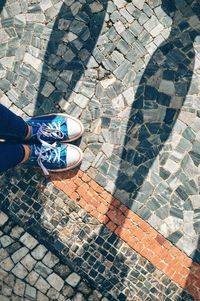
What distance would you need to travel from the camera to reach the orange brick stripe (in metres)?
6.32

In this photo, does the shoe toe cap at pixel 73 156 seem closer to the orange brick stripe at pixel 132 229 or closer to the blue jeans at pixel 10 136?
the orange brick stripe at pixel 132 229

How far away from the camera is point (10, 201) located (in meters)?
6.58

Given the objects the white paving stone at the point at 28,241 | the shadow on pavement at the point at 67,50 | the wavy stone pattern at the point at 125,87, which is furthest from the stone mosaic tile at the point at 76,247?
the shadow on pavement at the point at 67,50

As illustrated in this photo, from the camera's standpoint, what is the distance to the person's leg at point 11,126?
5491mm

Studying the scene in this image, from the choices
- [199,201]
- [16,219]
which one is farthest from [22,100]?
[199,201]

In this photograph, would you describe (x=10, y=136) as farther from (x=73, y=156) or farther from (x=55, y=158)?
(x=73, y=156)

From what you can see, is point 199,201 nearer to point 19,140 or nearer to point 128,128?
point 128,128

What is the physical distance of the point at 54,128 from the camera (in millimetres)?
6543

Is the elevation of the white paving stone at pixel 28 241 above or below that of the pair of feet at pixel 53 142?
below

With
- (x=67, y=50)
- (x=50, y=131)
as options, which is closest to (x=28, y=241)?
(x=50, y=131)

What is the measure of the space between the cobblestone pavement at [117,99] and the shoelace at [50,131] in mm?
351

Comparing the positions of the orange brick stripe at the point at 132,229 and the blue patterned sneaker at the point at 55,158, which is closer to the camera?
the orange brick stripe at the point at 132,229

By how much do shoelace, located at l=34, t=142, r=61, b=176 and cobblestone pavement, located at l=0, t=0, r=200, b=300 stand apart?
0.28 meters

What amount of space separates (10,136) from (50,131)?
0.73 meters
